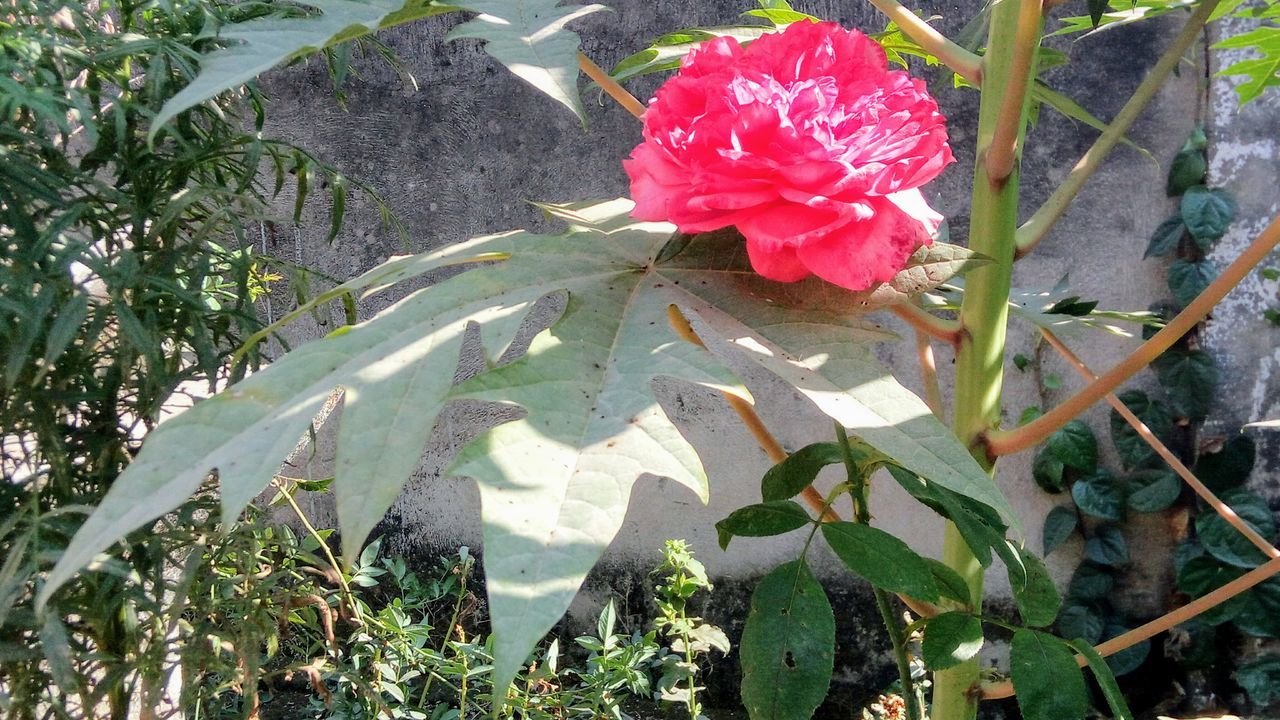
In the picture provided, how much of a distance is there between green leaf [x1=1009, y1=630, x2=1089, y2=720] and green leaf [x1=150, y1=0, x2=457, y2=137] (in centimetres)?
61

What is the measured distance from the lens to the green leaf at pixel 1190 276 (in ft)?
6.73

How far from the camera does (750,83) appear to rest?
0.55 meters

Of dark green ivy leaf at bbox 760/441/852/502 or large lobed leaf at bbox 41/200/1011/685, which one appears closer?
large lobed leaf at bbox 41/200/1011/685

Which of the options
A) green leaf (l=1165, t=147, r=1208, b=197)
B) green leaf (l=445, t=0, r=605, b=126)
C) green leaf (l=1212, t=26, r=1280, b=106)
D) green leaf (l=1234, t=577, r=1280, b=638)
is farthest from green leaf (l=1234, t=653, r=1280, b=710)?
green leaf (l=445, t=0, r=605, b=126)

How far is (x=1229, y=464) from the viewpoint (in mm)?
2037

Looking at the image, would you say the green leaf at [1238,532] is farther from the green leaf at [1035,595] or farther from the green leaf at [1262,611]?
the green leaf at [1035,595]

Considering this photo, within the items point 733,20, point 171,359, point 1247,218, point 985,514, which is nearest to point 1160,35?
point 1247,218

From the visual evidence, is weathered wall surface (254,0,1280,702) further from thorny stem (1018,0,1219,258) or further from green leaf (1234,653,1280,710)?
thorny stem (1018,0,1219,258)

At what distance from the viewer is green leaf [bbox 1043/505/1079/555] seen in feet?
7.16

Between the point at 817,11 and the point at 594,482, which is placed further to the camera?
the point at 817,11

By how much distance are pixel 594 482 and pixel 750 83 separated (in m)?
0.29

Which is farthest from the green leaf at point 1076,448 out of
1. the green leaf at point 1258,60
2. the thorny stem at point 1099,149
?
the thorny stem at point 1099,149

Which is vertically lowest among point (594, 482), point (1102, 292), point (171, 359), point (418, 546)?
point (418, 546)

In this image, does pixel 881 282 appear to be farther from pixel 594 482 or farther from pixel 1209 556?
pixel 1209 556
